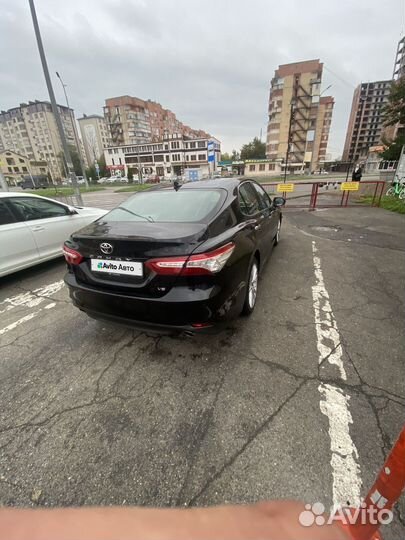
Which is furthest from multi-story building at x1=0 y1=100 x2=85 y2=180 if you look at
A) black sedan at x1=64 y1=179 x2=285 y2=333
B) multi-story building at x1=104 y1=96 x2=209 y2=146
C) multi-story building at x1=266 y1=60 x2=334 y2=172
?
black sedan at x1=64 y1=179 x2=285 y2=333

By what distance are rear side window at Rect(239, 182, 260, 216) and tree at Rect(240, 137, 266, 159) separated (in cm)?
8371

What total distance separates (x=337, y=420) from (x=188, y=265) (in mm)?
1546

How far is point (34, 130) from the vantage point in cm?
8231

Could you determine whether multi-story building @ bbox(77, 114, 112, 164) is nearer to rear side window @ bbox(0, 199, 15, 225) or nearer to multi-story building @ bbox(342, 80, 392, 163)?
multi-story building @ bbox(342, 80, 392, 163)

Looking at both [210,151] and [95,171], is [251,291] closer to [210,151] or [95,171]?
[210,151]

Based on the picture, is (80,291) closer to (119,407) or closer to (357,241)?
(119,407)

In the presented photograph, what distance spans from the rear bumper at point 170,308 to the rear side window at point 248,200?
3.72 feet

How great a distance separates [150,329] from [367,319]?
2.55 m

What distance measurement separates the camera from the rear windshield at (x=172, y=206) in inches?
93.1

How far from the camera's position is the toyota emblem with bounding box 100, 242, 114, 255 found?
205 cm

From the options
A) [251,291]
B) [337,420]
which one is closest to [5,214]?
[251,291]

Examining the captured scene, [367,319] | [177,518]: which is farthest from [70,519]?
[367,319]

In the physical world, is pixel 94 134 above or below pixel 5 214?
above

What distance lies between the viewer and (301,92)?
5925 cm
